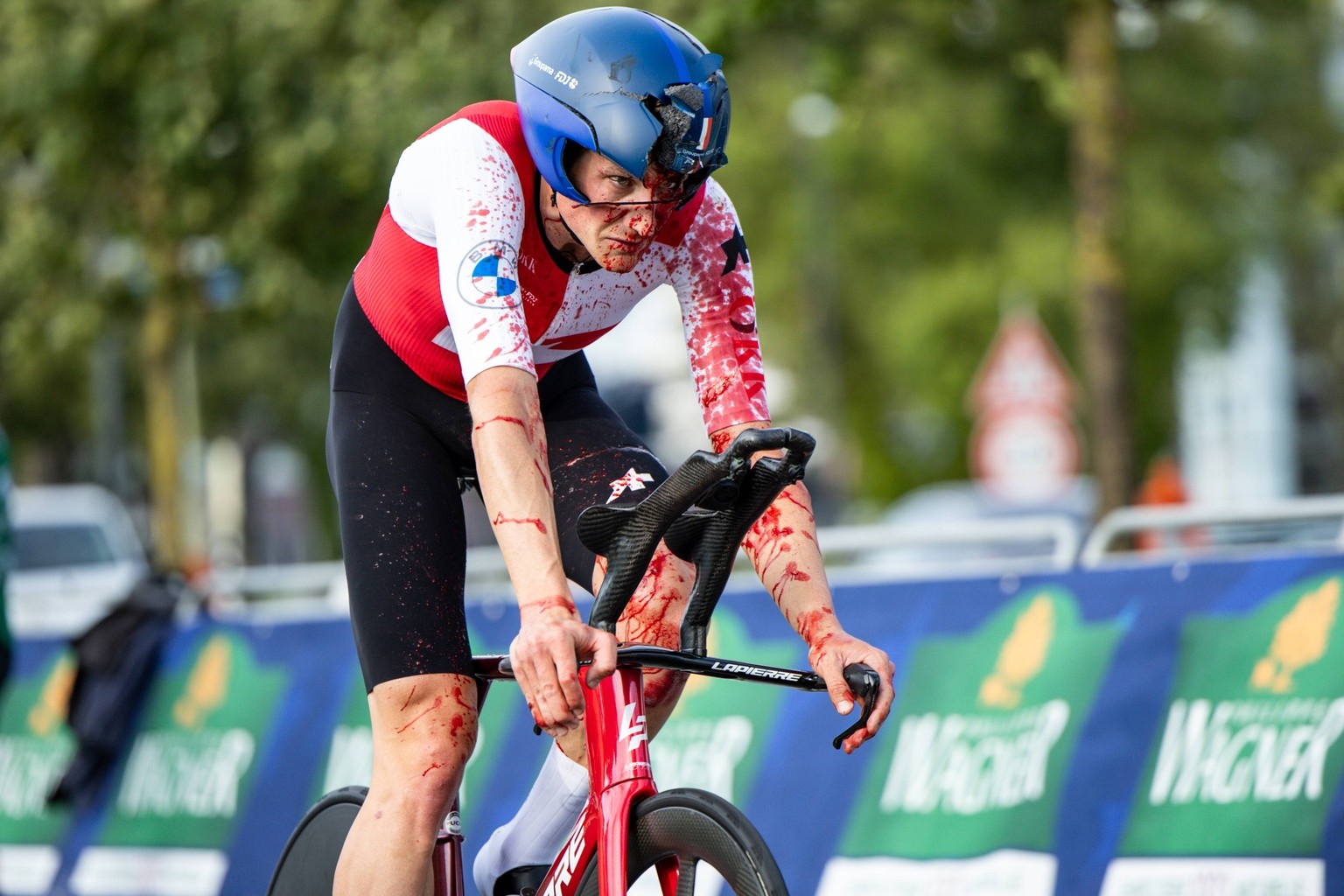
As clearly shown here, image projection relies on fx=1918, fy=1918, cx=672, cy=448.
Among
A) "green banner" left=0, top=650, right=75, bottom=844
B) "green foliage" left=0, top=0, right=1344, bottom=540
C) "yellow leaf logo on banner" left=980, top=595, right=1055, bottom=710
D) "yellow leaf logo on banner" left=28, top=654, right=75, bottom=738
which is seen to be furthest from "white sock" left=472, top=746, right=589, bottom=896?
"green foliage" left=0, top=0, right=1344, bottom=540

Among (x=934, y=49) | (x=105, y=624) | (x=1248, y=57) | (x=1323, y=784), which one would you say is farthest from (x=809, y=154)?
(x=1323, y=784)

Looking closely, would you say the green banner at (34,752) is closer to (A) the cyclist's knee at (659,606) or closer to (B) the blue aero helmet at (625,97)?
(A) the cyclist's knee at (659,606)

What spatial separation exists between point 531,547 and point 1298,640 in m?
3.07

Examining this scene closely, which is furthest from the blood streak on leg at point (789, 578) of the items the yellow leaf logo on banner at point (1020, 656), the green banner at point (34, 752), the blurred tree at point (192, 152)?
the blurred tree at point (192, 152)

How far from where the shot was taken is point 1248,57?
26.4 metres

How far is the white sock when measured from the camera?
3.81 m

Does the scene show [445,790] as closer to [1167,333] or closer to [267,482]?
[1167,333]

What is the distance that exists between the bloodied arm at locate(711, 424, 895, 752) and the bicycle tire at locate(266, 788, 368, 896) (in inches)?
38.2

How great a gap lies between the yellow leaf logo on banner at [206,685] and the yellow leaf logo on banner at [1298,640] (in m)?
4.66

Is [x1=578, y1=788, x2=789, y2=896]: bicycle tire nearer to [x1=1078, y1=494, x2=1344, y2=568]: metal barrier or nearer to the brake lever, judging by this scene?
the brake lever

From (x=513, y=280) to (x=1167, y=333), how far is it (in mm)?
24150

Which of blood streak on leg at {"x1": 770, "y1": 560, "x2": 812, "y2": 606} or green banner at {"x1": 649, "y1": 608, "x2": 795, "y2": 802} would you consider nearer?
blood streak on leg at {"x1": 770, "y1": 560, "x2": 812, "y2": 606}

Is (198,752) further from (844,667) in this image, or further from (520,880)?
(844,667)

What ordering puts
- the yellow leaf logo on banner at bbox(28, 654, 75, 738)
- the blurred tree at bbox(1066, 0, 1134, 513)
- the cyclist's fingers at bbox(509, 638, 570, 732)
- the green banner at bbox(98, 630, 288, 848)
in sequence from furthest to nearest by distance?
the blurred tree at bbox(1066, 0, 1134, 513) < the yellow leaf logo on banner at bbox(28, 654, 75, 738) < the green banner at bbox(98, 630, 288, 848) < the cyclist's fingers at bbox(509, 638, 570, 732)
